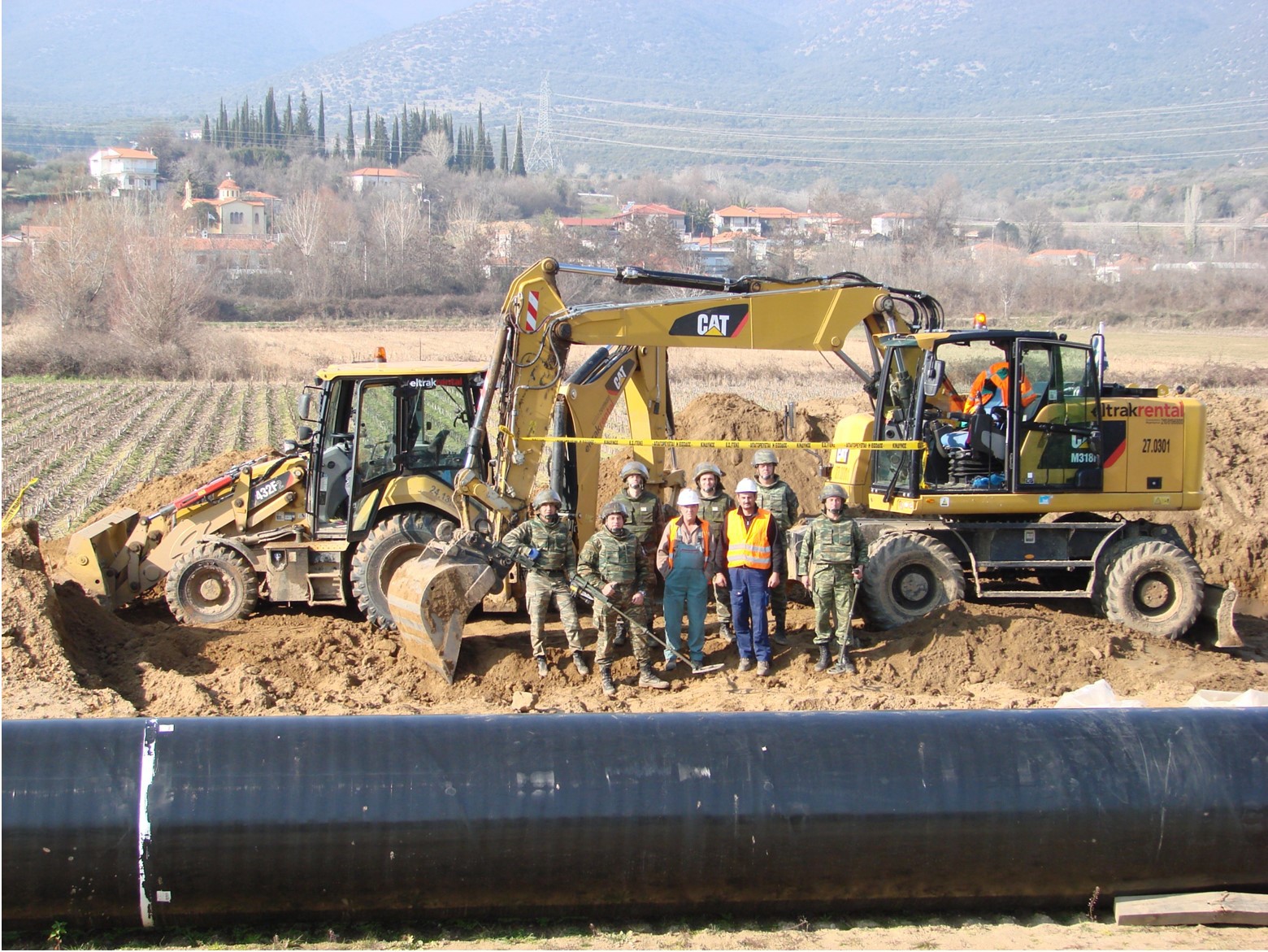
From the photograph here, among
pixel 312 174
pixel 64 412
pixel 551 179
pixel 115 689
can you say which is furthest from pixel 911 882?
pixel 551 179

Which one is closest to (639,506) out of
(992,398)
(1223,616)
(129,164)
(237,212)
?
A: (992,398)

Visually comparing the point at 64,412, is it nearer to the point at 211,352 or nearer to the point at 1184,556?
the point at 211,352

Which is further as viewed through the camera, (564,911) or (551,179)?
(551,179)

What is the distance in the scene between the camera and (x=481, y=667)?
10.3m

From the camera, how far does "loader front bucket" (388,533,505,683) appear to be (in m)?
9.91

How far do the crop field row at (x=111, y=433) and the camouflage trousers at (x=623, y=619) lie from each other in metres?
8.37

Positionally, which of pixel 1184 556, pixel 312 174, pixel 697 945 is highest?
pixel 312 174

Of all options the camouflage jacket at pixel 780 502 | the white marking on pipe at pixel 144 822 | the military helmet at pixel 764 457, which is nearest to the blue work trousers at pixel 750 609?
the camouflage jacket at pixel 780 502

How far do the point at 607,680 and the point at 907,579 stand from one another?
3122 millimetres

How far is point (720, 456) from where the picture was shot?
612 inches

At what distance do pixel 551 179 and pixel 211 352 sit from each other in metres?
122

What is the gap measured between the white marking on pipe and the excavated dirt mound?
2740 millimetres

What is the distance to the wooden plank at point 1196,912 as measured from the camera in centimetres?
648

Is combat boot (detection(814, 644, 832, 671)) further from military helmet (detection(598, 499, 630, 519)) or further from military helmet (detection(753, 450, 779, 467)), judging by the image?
military helmet (detection(598, 499, 630, 519))
